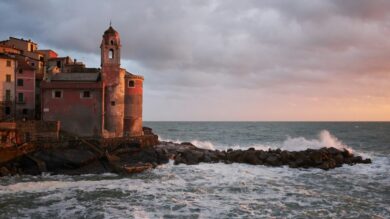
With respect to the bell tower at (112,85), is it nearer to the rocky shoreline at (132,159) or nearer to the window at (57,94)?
the rocky shoreline at (132,159)

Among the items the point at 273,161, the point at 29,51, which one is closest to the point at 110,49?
the point at 29,51

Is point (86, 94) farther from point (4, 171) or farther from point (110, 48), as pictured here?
point (4, 171)

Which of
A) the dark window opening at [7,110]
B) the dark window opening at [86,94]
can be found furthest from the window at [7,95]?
the dark window opening at [86,94]

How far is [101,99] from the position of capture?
124ft

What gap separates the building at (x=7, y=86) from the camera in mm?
38125

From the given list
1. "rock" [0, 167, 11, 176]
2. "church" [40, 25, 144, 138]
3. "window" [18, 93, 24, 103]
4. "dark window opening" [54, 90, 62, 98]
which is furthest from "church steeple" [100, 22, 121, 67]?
"rock" [0, 167, 11, 176]

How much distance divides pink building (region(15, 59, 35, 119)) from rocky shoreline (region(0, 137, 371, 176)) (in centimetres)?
845

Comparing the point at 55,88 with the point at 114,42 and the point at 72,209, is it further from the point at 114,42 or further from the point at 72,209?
the point at 72,209

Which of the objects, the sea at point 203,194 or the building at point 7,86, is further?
the building at point 7,86

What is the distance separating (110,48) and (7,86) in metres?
12.5

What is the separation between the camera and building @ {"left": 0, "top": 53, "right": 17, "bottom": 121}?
38125mm

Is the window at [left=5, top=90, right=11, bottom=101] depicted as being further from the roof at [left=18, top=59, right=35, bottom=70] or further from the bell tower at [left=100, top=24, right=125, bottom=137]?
the bell tower at [left=100, top=24, right=125, bottom=137]

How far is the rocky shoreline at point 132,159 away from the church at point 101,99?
119 inches

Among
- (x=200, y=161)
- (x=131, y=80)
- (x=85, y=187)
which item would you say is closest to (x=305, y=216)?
(x=85, y=187)
